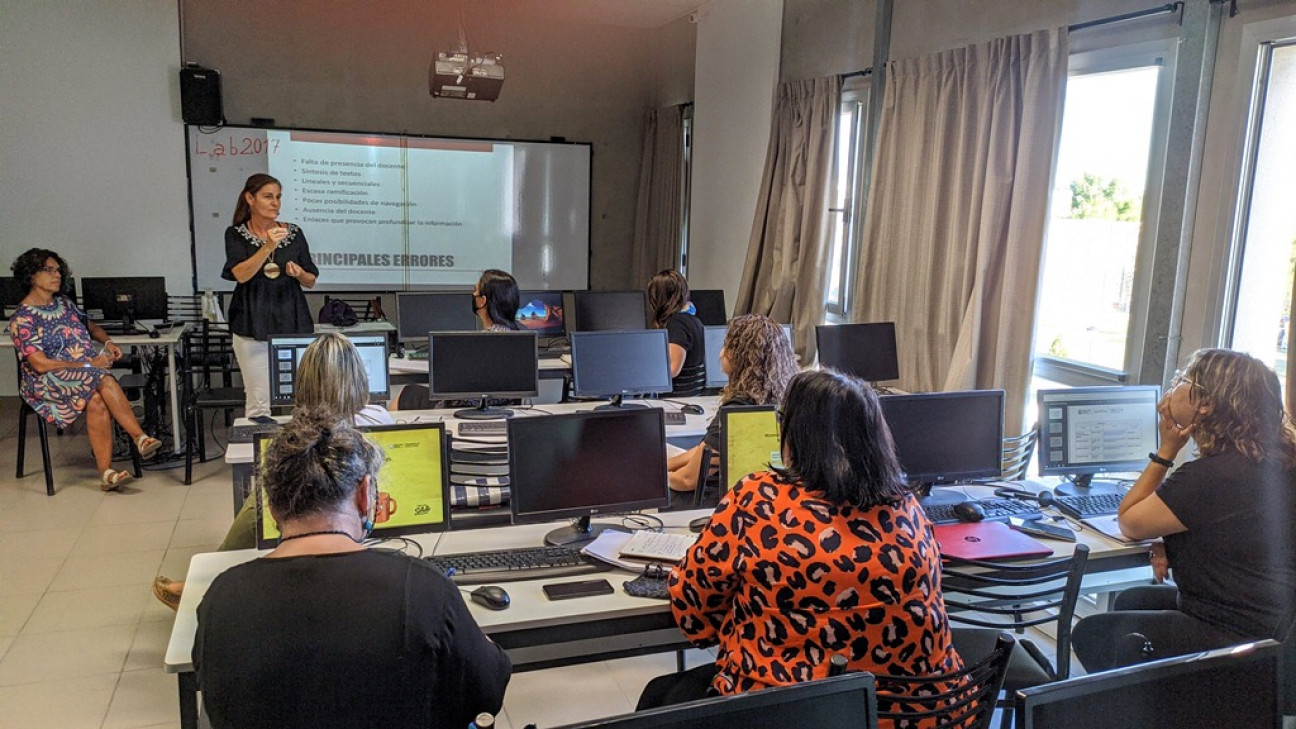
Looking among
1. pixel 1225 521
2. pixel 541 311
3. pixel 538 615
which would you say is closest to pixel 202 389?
pixel 541 311

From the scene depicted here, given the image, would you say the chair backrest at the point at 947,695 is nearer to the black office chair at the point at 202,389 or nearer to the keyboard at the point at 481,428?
the keyboard at the point at 481,428

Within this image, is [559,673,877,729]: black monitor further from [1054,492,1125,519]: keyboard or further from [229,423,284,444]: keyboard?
[229,423,284,444]: keyboard

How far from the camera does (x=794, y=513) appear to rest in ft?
5.81

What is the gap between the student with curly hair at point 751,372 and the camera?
314cm

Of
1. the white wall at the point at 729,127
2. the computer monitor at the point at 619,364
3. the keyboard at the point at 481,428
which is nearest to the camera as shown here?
the keyboard at the point at 481,428

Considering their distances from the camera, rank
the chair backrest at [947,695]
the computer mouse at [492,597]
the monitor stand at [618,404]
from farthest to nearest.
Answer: the monitor stand at [618,404] → the computer mouse at [492,597] → the chair backrest at [947,695]

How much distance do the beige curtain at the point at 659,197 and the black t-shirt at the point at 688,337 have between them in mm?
3155

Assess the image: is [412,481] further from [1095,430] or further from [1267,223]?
[1267,223]

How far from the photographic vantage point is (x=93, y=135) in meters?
6.74

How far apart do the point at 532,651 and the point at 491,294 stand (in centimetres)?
222

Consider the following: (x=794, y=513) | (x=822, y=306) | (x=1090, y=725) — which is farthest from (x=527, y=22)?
(x=1090, y=725)

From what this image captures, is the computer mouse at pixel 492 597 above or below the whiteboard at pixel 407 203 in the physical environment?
below

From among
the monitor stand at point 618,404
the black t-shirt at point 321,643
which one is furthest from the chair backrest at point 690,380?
the black t-shirt at point 321,643

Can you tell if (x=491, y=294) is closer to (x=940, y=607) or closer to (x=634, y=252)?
(x=940, y=607)
